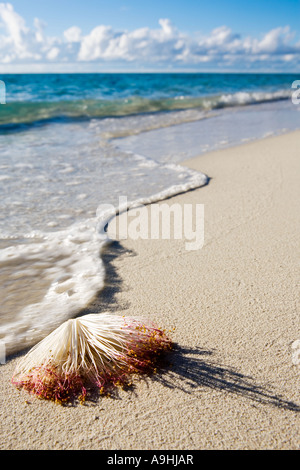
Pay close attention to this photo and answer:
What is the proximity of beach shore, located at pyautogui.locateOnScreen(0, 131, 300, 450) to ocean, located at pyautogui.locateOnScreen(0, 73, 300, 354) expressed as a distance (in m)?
0.26

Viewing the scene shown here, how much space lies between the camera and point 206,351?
2176 mm

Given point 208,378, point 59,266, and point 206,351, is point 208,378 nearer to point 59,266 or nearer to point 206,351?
point 206,351

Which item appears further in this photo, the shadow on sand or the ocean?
the ocean

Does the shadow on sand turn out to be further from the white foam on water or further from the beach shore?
the white foam on water

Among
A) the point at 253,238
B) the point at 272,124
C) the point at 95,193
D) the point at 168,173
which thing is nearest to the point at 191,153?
the point at 168,173

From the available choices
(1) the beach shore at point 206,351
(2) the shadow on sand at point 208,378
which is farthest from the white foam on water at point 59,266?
(2) the shadow on sand at point 208,378

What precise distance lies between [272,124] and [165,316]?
30.1 feet

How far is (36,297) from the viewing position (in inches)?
109

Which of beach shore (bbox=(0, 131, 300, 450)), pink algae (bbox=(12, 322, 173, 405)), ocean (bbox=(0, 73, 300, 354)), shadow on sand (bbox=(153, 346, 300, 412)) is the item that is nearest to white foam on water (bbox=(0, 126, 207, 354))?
ocean (bbox=(0, 73, 300, 354))

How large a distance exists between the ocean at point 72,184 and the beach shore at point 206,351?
0.86 ft

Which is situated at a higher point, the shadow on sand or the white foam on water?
the white foam on water

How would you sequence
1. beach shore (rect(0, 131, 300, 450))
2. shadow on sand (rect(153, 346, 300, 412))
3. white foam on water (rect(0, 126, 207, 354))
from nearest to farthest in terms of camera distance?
beach shore (rect(0, 131, 300, 450)) → shadow on sand (rect(153, 346, 300, 412)) → white foam on water (rect(0, 126, 207, 354))

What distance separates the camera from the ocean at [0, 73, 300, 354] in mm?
2789

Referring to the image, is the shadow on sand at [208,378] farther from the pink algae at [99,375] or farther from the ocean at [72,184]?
the ocean at [72,184]
